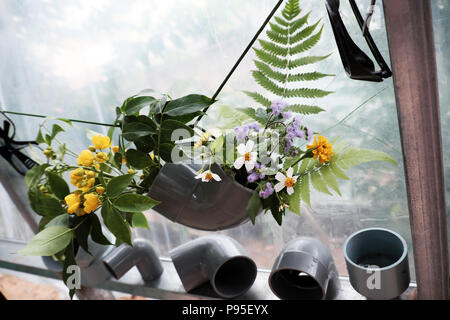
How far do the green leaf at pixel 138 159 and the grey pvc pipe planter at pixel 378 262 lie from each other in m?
0.48

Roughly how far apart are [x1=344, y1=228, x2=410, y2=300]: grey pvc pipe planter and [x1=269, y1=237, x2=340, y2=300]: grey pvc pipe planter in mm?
58

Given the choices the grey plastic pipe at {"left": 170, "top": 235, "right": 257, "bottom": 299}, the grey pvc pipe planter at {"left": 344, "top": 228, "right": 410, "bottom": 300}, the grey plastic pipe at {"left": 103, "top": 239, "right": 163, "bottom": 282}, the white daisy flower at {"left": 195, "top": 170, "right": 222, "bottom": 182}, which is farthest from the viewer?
the grey plastic pipe at {"left": 103, "top": 239, "right": 163, "bottom": 282}

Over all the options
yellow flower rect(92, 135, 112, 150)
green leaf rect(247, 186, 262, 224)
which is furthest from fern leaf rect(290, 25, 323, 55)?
yellow flower rect(92, 135, 112, 150)

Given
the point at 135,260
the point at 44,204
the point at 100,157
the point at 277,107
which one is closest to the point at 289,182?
the point at 277,107

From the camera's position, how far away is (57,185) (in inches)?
24.9

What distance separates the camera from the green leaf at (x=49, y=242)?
1.84 feet

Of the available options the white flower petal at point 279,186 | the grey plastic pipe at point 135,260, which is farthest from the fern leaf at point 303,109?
the grey plastic pipe at point 135,260

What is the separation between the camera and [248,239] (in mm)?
1089

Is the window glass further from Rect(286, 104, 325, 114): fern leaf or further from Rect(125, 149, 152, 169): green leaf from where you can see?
Rect(125, 149, 152, 169): green leaf

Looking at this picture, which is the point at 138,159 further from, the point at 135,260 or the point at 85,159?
the point at 135,260

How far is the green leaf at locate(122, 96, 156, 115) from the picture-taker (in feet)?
1.96
